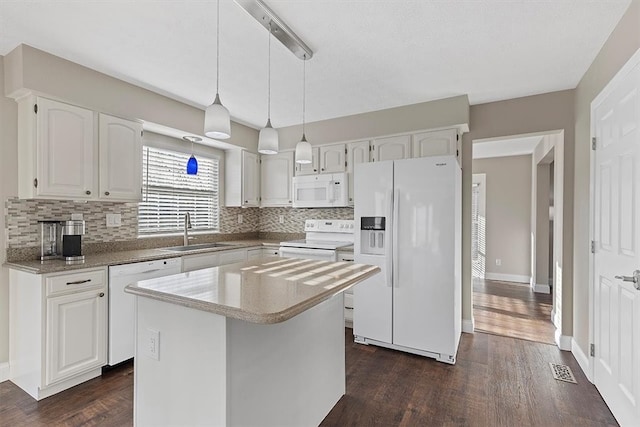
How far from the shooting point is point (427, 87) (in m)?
3.11

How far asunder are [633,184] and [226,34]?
2.64 metres

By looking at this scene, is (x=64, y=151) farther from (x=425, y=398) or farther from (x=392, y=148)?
(x=425, y=398)

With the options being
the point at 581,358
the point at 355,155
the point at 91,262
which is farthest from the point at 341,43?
the point at 581,358

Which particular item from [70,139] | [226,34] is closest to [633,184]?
[226,34]

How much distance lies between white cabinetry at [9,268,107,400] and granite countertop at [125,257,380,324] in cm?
117

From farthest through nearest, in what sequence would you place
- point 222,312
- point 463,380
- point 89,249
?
point 89,249 → point 463,380 → point 222,312

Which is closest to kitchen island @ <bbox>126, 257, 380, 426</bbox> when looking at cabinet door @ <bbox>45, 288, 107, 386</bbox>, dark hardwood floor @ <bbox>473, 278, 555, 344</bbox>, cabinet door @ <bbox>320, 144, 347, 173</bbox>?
cabinet door @ <bbox>45, 288, 107, 386</bbox>

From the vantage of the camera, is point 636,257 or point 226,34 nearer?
point 636,257

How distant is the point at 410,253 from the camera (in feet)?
9.66

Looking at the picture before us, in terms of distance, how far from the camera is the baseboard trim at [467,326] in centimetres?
349

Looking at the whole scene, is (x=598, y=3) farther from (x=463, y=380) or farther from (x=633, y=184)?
(x=463, y=380)

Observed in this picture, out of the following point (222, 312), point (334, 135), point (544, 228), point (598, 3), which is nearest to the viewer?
point (222, 312)

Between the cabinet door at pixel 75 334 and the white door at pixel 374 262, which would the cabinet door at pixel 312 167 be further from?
the cabinet door at pixel 75 334

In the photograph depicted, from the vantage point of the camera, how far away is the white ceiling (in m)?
4.82
